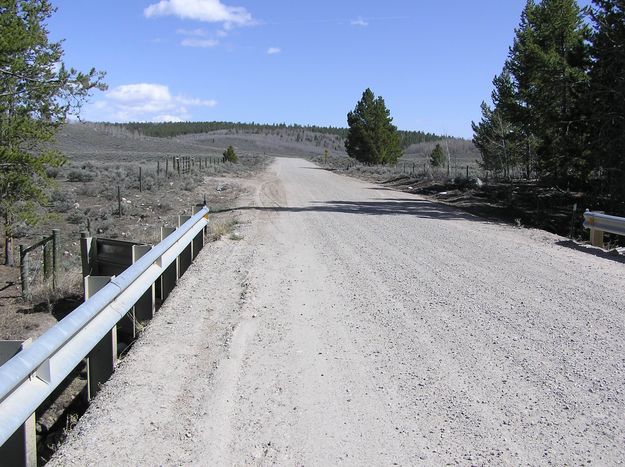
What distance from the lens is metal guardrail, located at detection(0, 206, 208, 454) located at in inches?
129

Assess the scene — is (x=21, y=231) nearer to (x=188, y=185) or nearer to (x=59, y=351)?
(x=188, y=185)

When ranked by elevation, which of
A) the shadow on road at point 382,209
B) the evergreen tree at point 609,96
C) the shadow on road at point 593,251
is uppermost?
the evergreen tree at point 609,96

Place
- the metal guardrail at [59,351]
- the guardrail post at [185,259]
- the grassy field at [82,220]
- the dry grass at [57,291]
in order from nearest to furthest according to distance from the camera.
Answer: the metal guardrail at [59,351] < the grassy field at [82,220] < the dry grass at [57,291] < the guardrail post at [185,259]

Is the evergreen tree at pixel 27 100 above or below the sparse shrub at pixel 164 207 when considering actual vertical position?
above

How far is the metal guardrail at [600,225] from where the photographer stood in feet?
37.2

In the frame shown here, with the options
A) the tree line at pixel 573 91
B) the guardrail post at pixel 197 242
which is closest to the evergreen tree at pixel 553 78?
the tree line at pixel 573 91

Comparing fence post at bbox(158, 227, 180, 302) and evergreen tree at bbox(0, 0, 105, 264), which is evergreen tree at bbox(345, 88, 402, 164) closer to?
evergreen tree at bbox(0, 0, 105, 264)

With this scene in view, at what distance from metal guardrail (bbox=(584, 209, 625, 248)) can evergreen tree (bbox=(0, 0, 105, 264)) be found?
36.7 feet

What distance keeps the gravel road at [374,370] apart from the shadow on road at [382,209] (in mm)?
7569

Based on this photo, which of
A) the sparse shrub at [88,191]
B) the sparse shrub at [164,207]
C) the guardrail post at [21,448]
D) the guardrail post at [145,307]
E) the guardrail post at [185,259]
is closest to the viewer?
the guardrail post at [21,448]

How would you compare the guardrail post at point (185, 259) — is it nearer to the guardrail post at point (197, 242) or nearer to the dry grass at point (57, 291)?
the guardrail post at point (197, 242)

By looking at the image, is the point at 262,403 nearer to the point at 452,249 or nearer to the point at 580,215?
the point at 452,249

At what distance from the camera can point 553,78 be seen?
19.6 metres

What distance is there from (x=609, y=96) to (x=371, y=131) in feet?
162
